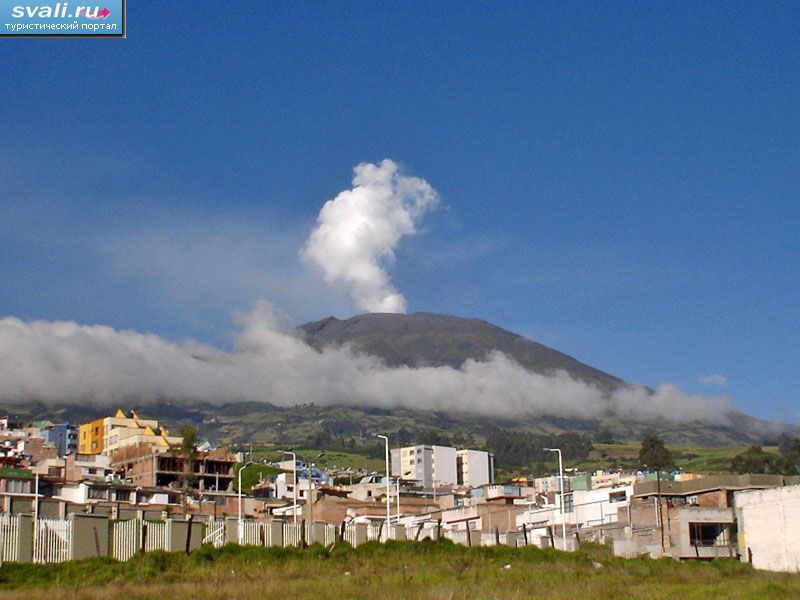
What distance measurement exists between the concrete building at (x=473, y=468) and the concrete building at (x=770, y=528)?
122926 mm

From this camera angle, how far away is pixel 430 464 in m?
186

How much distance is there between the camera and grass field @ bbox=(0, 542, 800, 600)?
96.5ft

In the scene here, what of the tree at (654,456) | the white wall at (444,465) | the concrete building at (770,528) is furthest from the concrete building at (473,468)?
the concrete building at (770,528)

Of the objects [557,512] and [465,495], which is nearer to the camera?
[557,512]

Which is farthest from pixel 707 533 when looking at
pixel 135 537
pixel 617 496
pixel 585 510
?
pixel 135 537

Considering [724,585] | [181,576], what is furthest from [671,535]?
[181,576]

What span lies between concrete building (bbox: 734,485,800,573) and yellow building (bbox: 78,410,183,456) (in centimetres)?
7845

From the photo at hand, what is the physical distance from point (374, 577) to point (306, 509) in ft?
191

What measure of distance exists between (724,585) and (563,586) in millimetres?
6662

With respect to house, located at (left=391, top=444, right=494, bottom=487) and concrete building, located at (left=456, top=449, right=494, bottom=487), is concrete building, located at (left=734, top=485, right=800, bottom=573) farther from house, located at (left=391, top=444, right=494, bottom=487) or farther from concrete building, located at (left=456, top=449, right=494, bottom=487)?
concrete building, located at (left=456, top=449, right=494, bottom=487)

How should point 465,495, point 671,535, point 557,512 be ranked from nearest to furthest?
point 671,535 → point 557,512 → point 465,495

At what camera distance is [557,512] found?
80188mm

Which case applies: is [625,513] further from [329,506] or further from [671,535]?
[329,506]

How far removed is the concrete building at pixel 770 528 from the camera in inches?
2082
